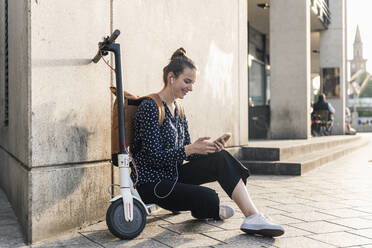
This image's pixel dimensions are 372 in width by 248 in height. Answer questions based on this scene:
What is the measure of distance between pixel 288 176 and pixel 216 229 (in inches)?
142

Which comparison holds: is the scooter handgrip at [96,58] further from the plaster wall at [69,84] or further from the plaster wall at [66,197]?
the plaster wall at [66,197]

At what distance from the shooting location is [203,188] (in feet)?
12.1

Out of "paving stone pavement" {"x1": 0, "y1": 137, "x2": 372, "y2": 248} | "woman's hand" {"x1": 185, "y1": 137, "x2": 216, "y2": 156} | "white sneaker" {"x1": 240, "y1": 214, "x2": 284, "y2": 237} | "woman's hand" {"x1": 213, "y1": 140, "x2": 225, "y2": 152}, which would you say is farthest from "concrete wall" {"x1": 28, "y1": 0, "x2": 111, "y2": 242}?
"white sneaker" {"x1": 240, "y1": 214, "x2": 284, "y2": 237}

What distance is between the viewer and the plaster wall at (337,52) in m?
20.7

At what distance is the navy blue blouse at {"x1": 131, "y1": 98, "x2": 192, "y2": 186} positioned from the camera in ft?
11.5

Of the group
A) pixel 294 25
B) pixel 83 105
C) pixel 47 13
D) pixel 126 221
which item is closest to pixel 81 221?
pixel 126 221

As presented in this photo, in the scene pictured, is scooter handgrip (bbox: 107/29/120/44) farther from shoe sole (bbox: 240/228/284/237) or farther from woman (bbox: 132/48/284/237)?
shoe sole (bbox: 240/228/284/237)

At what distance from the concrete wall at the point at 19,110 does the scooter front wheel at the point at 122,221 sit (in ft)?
2.11

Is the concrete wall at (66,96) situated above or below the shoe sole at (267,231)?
above

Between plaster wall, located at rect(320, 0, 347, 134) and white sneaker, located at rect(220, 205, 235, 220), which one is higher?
plaster wall, located at rect(320, 0, 347, 134)

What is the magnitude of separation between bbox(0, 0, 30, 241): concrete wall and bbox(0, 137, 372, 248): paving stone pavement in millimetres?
256

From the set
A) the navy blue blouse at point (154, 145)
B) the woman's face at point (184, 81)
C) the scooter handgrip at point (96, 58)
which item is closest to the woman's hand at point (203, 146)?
the navy blue blouse at point (154, 145)

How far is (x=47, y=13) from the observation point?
11.4 feet

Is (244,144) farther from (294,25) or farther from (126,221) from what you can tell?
(294,25)
